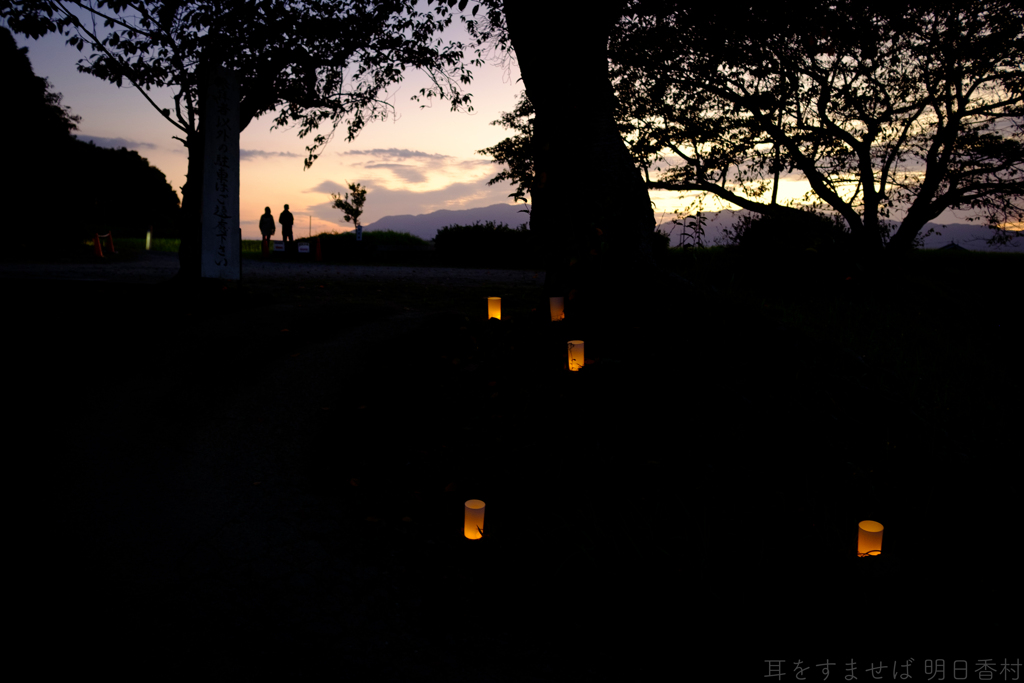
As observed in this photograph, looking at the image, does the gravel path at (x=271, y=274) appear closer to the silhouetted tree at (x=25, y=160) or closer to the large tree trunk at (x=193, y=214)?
the large tree trunk at (x=193, y=214)

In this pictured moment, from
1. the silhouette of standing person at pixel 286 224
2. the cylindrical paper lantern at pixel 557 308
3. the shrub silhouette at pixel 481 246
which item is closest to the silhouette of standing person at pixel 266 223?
the silhouette of standing person at pixel 286 224

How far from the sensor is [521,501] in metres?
3.99

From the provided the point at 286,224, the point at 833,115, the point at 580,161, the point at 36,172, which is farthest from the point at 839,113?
the point at 36,172

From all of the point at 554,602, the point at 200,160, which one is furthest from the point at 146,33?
the point at 554,602

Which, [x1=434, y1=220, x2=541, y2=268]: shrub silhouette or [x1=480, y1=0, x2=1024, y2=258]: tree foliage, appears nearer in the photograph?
[x1=480, y1=0, x2=1024, y2=258]: tree foliage

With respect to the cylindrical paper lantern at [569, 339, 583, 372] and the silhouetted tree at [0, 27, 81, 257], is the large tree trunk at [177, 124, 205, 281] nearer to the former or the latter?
the cylindrical paper lantern at [569, 339, 583, 372]

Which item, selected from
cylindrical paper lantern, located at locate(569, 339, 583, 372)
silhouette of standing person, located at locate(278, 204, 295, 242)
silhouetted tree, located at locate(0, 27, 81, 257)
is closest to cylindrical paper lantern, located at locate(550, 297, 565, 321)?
cylindrical paper lantern, located at locate(569, 339, 583, 372)

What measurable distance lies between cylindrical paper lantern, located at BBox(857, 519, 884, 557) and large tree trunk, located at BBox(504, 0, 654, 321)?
345 cm

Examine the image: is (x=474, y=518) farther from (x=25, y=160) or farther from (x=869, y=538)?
(x=25, y=160)

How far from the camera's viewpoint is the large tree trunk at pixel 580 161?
618 centimetres

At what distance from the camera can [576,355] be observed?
502cm

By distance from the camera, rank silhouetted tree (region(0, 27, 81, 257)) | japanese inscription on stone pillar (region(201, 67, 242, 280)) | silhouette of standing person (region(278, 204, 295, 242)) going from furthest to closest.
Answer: silhouette of standing person (region(278, 204, 295, 242)), silhouetted tree (region(0, 27, 81, 257)), japanese inscription on stone pillar (region(201, 67, 242, 280))

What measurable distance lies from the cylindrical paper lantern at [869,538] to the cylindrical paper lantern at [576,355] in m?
2.45

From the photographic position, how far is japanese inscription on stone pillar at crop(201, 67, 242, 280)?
30.2 feet
